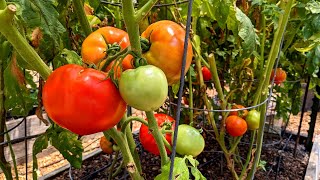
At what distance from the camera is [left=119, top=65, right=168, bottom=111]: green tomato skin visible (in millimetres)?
460

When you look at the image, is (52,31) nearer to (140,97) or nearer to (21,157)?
(140,97)

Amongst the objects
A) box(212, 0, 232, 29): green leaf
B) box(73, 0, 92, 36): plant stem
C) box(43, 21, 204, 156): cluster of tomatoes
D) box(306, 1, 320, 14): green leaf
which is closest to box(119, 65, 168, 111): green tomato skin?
box(43, 21, 204, 156): cluster of tomatoes

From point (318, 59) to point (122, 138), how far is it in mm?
948

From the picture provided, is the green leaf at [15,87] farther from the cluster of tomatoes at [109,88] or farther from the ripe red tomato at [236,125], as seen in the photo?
the ripe red tomato at [236,125]

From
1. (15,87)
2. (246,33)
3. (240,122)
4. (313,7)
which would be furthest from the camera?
(240,122)

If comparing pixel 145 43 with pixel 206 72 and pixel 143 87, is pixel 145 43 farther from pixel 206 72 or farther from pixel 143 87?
pixel 206 72

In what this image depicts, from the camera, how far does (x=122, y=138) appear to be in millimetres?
640

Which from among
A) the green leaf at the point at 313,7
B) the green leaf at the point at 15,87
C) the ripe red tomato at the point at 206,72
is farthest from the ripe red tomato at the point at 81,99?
the ripe red tomato at the point at 206,72

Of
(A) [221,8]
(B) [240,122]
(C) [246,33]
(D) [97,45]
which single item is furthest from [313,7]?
(D) [97,45]

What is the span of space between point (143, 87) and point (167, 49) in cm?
11

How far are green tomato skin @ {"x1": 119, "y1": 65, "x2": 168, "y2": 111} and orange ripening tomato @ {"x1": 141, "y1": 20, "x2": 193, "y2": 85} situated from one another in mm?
75

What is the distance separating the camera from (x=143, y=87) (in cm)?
46

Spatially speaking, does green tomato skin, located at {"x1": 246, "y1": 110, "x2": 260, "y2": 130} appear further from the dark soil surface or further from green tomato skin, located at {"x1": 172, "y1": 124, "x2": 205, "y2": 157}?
green tomato skin, located at {"x1": 172, "y1": 124, "x2": 205, "y2": 157}

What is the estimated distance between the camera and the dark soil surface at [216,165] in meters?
1.88
